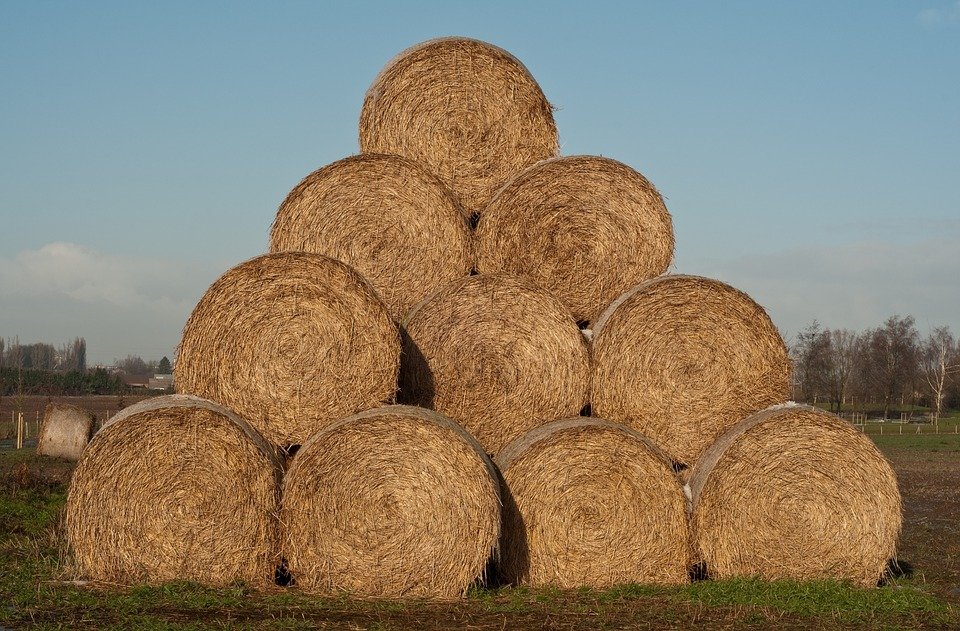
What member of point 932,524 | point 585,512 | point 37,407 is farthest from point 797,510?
point 37,407

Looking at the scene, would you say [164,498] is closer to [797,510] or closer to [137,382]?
[797,510]

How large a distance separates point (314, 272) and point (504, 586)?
2.73m

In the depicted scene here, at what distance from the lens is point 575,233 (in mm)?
9672

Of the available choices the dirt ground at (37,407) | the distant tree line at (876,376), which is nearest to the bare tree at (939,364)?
the distant tree line at (876,376)

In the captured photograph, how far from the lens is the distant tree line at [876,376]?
2719 inches

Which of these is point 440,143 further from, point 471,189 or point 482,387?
point 482,387

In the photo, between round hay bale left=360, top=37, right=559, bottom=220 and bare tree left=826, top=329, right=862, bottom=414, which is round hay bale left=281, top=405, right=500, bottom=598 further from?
bare tree left=826, top=329, right=862, bottom=414

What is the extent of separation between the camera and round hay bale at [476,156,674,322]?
9.62 m

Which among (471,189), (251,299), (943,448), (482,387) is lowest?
(943,448)

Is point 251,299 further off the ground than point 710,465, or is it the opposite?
point 251,299

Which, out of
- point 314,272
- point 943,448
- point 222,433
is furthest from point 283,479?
point 943,448

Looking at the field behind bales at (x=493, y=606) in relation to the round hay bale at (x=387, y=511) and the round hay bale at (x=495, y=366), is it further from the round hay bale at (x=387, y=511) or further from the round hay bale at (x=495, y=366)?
the round hay bale at (x=495, y=366)

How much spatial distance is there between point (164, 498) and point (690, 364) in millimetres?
4207

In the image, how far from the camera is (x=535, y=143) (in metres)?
10.5
